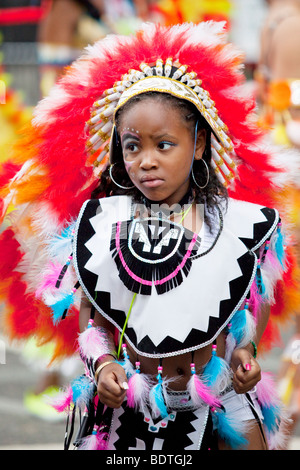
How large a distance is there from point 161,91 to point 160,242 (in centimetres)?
47

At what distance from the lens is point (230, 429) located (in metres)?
Result: 2.68

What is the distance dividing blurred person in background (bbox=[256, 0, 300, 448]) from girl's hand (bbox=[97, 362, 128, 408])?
1.90 meters

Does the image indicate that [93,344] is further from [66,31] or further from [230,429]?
[66,31]

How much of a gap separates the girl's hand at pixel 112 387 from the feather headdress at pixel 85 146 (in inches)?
13.9

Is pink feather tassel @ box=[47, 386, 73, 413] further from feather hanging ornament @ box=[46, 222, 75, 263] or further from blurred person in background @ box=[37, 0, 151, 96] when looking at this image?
blurred person in background @ box=[37, 0, 151, 96]

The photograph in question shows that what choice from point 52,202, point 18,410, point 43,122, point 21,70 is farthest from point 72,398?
point 21,70

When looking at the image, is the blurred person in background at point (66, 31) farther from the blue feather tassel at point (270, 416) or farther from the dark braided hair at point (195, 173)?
the blue feather tassel at point (270, 416)

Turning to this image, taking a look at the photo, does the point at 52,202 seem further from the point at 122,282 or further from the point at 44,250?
the point at 122,282

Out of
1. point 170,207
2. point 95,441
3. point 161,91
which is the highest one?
point 161,91

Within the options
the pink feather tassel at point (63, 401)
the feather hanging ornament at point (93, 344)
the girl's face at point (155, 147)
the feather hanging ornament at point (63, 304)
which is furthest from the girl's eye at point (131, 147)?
the pink feather tassel at point (63, 401)

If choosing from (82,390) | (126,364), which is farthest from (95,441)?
(126,364)

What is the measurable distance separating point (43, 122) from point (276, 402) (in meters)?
1.27

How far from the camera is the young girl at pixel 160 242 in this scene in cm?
256

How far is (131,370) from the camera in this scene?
2635 mm
